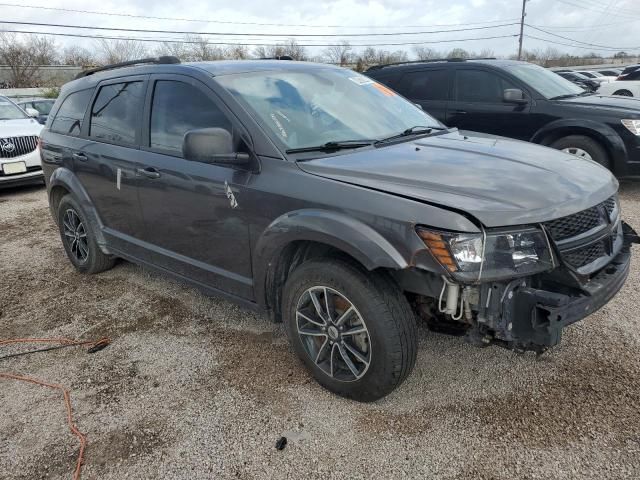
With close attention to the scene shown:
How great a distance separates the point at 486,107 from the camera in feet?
23.4

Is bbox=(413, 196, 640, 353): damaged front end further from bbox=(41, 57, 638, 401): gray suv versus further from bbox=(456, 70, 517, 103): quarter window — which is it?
bbox=(456, 70, 517, 103): quarter window

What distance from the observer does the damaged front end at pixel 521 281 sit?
2213mm

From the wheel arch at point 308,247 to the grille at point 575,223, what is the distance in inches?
28.7

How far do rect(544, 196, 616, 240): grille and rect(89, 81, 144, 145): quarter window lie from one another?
114 inches

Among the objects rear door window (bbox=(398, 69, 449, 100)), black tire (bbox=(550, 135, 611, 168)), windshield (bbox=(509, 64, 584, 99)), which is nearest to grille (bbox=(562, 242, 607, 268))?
black tire (bbox=(550, 135, 611, 168))

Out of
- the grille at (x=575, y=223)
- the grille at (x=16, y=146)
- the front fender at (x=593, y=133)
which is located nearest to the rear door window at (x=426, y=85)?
the front fender at (x=593, y=133)

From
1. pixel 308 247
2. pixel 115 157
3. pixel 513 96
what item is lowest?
pixel 308 247

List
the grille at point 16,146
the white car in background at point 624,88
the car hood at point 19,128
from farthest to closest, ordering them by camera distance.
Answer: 1. the white car in background at point 624,88
2. the car hood at point 19,128
3. the grille at point 16,146

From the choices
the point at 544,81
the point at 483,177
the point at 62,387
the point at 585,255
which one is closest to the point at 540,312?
the point at 585,255

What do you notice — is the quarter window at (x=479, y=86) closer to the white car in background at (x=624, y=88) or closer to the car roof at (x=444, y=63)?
the car roof at (x=444, y=63)

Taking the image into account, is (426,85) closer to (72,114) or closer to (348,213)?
(72,114)

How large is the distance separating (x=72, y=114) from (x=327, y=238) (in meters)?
3.33

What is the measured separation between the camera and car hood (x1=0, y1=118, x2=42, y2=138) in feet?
28.7

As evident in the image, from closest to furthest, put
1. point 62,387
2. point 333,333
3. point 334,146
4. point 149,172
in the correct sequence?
point 333,333 → point 334,146 → point 62,387 → point 149,172
